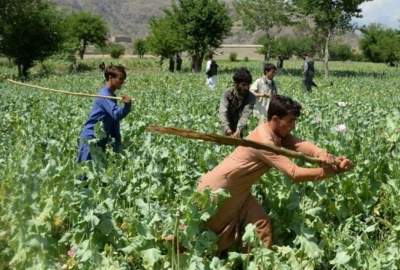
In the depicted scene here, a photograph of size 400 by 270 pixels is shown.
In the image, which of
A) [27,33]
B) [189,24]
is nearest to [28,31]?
[27,33]

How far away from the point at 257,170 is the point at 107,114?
2497 millimetres

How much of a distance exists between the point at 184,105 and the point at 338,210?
27.4ft

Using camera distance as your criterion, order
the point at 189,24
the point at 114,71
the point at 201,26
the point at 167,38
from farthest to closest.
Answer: the point at 167,38 → the point at 201,26 → the point at 189,24 → the point at 114,71

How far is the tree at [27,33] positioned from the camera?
3572 centimetres

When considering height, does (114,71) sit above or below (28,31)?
above

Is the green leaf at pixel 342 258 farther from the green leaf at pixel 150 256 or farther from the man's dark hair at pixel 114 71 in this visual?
the man's dark hair at pixel 114 71

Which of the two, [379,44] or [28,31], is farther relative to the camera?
[379,44]

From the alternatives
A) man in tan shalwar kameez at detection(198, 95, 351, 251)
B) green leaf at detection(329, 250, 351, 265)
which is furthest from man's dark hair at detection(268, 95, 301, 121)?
green leaf at detection(329, 250, 351, 265)

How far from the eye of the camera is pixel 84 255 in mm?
4070

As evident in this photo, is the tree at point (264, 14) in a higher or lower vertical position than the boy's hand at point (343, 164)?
higher

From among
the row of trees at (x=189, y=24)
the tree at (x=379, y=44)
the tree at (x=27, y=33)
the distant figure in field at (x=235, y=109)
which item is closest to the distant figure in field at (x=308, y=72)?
the row of trees at (x=189, y=24)

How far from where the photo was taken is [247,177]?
4621 millimetres

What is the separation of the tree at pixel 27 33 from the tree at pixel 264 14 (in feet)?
53.7

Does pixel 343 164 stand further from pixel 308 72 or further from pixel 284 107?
pixel 308 72
